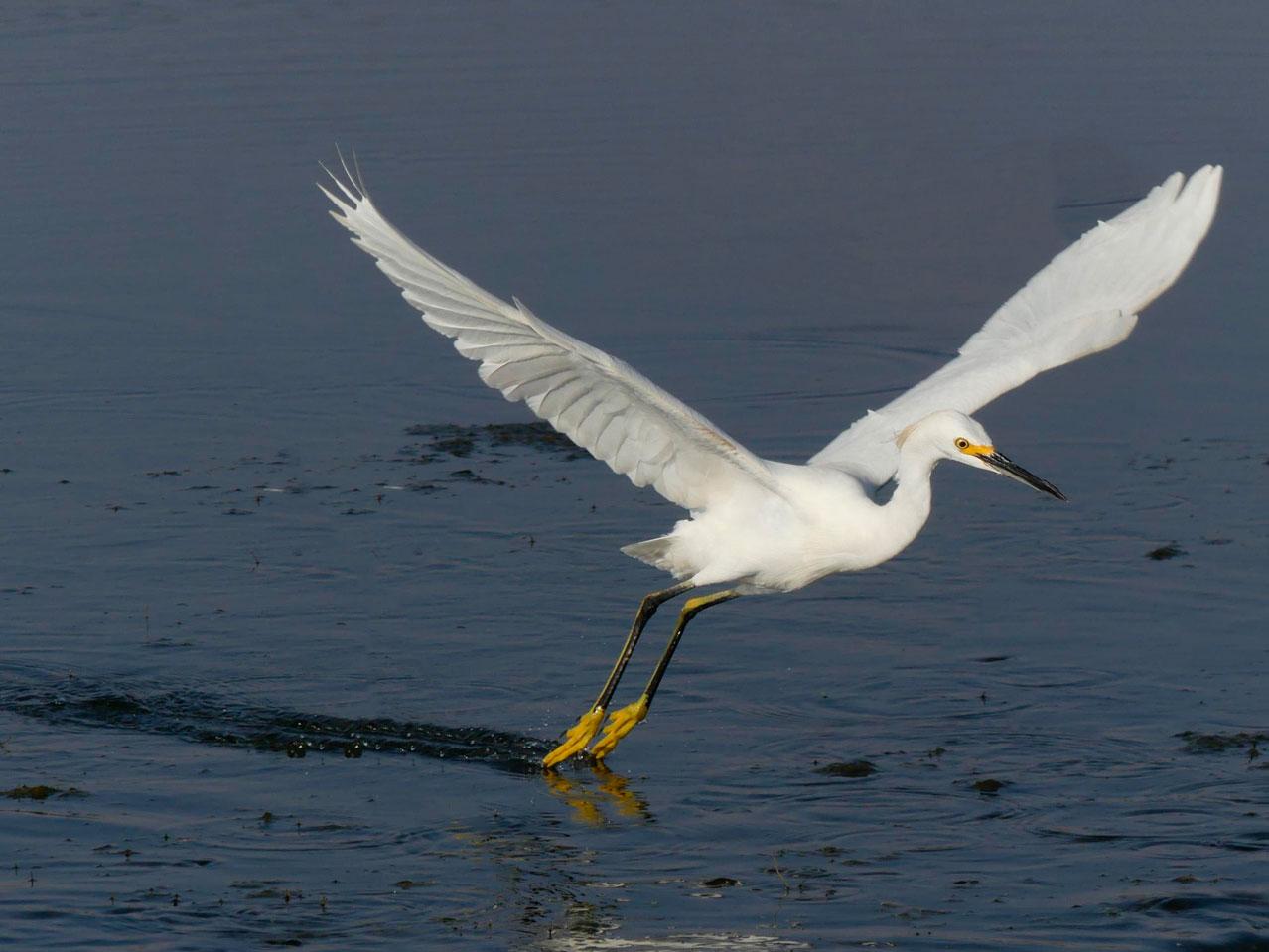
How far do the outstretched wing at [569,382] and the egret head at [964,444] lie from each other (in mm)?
638

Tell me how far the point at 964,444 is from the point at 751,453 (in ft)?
2.68

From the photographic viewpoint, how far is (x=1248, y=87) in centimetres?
1769

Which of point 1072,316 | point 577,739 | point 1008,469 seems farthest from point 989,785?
point 1072,316

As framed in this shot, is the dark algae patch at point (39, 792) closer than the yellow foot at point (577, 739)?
Yes

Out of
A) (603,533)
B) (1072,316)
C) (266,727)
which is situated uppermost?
(1072,316)

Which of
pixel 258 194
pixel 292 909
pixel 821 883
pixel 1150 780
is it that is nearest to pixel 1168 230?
pixel 1150 780

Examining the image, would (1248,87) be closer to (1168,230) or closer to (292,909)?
(1168,230)

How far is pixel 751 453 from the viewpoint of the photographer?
7.55m

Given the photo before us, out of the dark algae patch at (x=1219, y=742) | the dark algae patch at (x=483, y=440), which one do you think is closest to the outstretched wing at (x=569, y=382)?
the dark algae patch at (x=1219, y=742)

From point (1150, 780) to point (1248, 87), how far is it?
458 inches

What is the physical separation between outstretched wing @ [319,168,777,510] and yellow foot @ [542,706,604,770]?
0.99 metres

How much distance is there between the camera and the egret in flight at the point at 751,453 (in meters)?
6.96

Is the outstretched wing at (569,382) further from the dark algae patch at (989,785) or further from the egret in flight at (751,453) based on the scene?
the dark algae patch at (989,785)

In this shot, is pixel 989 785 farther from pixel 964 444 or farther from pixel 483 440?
pixel 483 440
